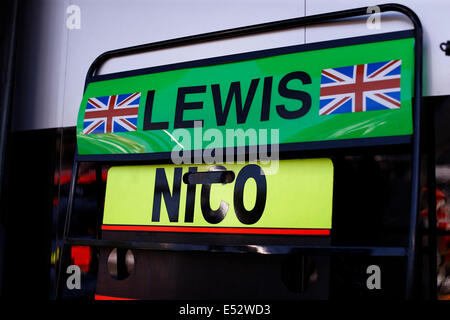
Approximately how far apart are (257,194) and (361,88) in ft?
1.12

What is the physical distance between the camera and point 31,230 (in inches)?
56.5

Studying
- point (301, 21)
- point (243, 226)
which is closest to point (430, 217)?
point (243, 226)

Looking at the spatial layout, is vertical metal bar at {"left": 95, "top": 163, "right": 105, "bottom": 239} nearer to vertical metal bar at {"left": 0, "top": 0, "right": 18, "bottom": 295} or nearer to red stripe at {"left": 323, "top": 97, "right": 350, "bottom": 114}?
vertical metal bar at {"left": 0, "top": 0, "right": 18, "bottom": 295}

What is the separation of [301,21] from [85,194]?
2.61 feet

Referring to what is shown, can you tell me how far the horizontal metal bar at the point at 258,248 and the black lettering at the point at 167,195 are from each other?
3.3 inches

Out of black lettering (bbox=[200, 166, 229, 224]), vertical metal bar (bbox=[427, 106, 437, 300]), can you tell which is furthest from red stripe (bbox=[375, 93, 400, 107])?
black lettering (bbox=[200, 166, 229, 224])

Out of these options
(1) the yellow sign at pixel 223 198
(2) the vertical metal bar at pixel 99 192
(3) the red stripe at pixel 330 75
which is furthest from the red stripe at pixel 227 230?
(3) the red stripe at pixel 330 75

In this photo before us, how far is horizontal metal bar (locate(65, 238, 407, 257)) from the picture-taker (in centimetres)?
91

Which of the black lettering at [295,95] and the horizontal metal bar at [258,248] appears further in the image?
the black lettering at [295,95]

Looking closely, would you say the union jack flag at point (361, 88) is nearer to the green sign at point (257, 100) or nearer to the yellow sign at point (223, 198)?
the green sign at point (257, 100)

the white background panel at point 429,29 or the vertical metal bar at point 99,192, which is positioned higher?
the white background panel at point 429,29

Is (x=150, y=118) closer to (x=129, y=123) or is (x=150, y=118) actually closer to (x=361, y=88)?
(x=129, y=123)

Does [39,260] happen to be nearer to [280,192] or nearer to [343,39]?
[280,192]

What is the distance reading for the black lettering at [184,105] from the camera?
45.6 inches
